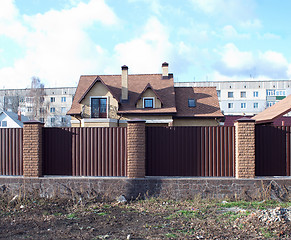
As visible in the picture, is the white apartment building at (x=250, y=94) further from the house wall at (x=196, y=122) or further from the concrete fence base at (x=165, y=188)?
the concrete fence base at (x=165, y=188)

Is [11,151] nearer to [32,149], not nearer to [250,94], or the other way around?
[32,149]

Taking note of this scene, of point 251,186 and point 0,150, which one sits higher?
point 0,150

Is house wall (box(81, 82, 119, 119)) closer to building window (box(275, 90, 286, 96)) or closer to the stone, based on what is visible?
the stone

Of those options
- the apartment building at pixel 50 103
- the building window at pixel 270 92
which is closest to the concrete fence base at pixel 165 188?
the apartment building at pixel 50 103

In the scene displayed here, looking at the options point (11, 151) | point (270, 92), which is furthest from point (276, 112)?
point (270, 92)

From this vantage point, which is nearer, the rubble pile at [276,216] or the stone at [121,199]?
the rubble pile at [276,216]

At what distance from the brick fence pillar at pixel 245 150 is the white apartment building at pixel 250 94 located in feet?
165

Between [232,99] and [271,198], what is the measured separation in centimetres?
5240

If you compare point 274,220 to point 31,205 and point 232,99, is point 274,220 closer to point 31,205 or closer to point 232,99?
point 31,205

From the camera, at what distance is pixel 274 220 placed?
5.82 m

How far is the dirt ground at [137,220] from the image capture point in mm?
5531

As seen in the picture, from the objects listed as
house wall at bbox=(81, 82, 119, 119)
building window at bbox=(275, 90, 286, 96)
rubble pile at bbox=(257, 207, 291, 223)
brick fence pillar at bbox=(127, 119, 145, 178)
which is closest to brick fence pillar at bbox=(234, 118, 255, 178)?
rubble pile at bbox=(257, 207, 291, 223)

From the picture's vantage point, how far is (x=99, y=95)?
23281 mm

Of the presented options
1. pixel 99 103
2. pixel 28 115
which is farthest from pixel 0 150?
pixel 28 115
